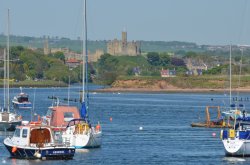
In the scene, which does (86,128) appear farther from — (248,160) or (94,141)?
(248,160)

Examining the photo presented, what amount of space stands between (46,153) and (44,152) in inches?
5.2

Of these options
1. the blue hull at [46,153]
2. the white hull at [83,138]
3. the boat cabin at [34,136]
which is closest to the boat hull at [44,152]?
the blue hull at [46,153]

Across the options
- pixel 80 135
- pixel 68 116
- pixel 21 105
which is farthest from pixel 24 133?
pixel 21 105

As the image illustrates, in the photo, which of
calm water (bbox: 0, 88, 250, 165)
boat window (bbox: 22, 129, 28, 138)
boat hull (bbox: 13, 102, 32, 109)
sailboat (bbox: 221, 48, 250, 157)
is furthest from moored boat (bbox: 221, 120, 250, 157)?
boat hull (bbox: 13, 102, 32, 109)

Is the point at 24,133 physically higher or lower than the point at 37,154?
higher

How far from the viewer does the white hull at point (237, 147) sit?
60.5 m

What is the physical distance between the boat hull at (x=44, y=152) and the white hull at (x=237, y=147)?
372 inches

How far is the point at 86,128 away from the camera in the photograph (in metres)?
64.2

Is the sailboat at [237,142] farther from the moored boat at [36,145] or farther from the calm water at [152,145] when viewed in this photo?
the moored boat at [36,145]

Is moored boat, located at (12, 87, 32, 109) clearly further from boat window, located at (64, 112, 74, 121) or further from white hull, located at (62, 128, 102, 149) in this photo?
white hull, located at (62, 128, 102, 149)

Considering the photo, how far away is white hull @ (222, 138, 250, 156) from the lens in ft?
198

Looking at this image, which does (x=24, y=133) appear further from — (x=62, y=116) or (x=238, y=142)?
(x=238, y=142)

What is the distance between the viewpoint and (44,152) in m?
58.2

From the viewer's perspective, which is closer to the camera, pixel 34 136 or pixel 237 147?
pixel 34 136
